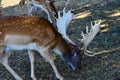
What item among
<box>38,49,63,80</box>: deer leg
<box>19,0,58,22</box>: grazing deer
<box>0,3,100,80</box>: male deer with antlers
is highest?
<box>0,3,100,80</box>: male deer with antlers

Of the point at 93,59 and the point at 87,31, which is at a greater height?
the point at 87,31

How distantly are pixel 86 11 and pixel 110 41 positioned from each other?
8.42 feet

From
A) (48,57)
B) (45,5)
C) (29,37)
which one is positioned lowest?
(45,5)

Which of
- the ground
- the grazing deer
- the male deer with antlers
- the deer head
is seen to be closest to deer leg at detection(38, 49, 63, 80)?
the male deer with antlers

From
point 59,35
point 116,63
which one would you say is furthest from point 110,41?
point 59,35

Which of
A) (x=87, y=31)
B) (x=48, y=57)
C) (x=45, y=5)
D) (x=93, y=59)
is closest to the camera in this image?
(x=48, y=57)

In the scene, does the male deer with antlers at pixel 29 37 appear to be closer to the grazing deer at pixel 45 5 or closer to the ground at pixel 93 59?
the ground at pixel 93 59

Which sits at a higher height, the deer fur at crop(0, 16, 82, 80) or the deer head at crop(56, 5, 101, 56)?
the deer fur at crop(0, 16, 82, 80)

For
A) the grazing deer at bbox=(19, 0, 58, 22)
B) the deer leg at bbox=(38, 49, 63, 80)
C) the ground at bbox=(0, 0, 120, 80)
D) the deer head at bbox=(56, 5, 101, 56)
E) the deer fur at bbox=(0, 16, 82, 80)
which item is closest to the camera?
the deer fur at bbox=(0, 16, 82, 80)

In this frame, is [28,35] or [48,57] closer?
[28,35]

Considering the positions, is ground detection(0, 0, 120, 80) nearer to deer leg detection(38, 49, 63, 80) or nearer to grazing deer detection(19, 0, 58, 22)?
deer leg detection(38, 49, 63, 80)

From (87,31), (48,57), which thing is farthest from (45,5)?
(48,57)

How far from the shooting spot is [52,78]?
6406mm

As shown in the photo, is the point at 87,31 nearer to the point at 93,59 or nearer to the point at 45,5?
the point at 93,59
